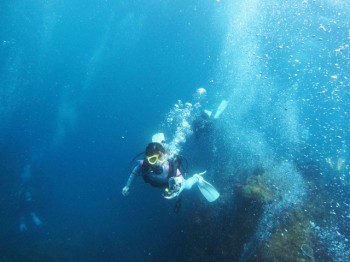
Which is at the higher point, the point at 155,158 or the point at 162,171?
the point at 155,158

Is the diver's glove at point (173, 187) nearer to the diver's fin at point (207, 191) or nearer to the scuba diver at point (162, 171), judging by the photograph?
the scuba diver at point (162, 171)

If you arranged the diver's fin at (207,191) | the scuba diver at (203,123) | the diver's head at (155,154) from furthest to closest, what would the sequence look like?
the scuba diver at (203,123) < the diver's fin at (207,191) < the diver's head at (155,154)

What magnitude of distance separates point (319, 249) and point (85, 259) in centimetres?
870

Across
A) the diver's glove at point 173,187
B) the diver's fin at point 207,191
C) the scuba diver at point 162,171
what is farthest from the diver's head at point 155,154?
the diver's fin at point 207,191

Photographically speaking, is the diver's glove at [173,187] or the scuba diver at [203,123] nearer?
the diver's glove at [173,187]

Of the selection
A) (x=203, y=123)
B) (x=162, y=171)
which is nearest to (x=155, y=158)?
(x=162, y=171)

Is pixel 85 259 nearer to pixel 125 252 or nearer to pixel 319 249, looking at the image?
pixel 125 252

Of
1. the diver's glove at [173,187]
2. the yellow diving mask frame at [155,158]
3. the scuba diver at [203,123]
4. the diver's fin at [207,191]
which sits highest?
the yellow diving mask frame at [155,158]

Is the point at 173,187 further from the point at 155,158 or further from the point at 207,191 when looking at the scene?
the point at 207,191

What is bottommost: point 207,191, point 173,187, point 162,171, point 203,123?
point 203,123

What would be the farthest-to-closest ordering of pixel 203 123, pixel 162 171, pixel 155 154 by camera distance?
pixel 203 123, pixel 162 171, pixel 155 154

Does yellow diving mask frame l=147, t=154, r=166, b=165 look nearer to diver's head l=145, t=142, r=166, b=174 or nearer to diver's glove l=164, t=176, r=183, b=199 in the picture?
diver's head l=145, t=142, r=166, b=174

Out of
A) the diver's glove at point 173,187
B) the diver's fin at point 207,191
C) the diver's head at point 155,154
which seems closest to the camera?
the diver's head at point 155,154

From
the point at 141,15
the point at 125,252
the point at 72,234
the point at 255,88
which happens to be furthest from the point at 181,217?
the point at 141,15
